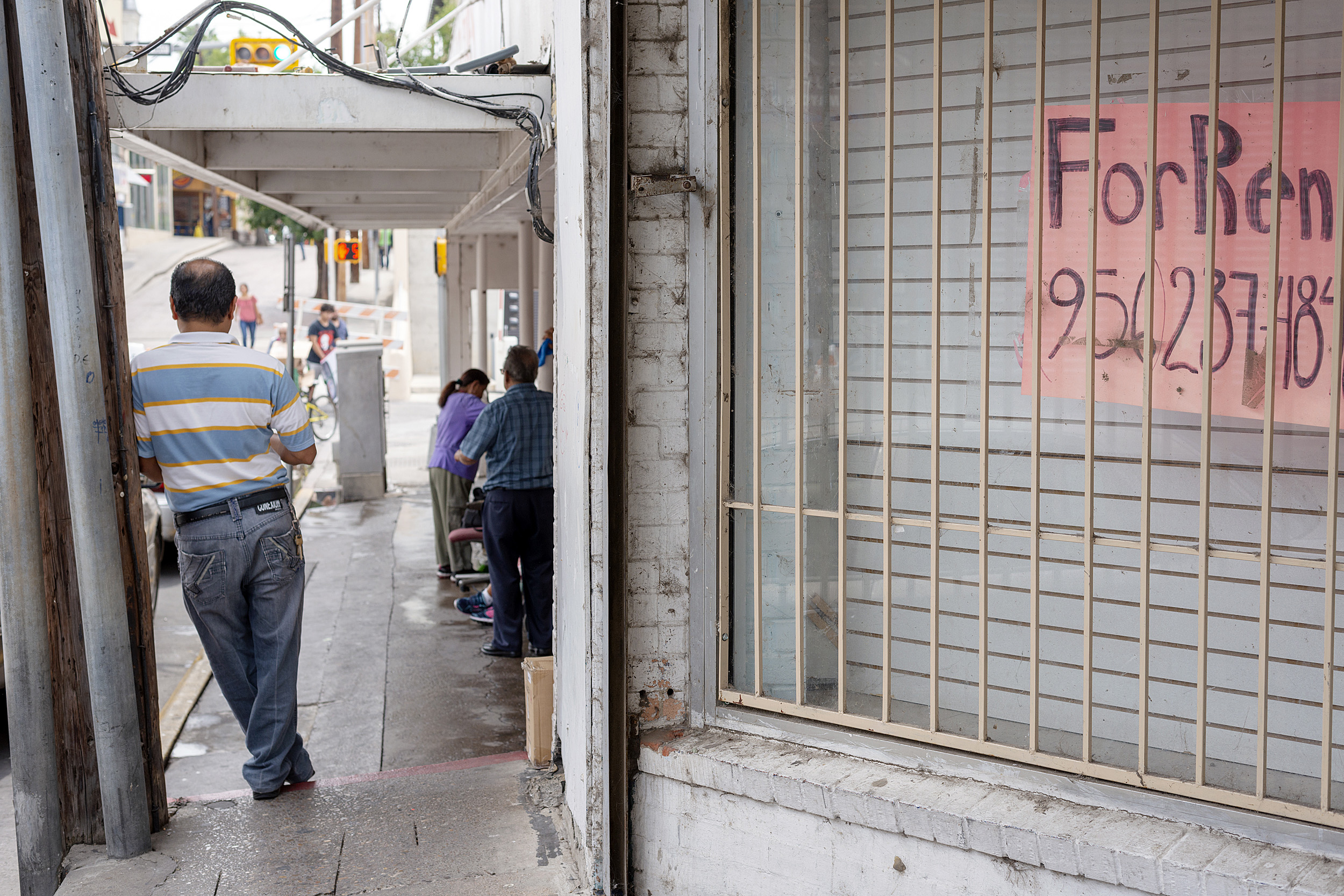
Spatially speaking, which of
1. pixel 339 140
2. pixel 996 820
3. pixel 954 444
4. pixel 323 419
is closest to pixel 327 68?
pixel 339 140

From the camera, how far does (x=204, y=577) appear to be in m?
4.35

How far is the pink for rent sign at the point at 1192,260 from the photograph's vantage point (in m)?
2.93

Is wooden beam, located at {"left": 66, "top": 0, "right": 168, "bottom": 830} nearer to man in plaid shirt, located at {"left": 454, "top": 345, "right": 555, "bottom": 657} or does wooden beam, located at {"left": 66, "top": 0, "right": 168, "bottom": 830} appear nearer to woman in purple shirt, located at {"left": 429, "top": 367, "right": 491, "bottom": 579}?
man in plaid shirt, located at {"left": 454, "top": 345, "right": 555, "bottom": 657}

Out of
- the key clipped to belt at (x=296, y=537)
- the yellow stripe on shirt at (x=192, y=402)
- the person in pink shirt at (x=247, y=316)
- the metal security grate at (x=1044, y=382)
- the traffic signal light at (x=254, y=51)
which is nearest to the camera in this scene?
the metal security grate at (x=1044, y=382)

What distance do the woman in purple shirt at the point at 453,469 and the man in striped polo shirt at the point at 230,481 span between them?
277 centimetres

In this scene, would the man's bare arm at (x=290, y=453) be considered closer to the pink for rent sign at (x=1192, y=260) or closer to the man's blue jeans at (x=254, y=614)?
the man's blue jeans at (x=254, y=614)

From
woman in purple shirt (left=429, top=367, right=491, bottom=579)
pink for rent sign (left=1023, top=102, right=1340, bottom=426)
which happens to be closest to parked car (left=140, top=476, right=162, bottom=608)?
woman in purple shirt (left=429, top=367, right=491, bottom=579)

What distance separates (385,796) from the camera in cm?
462

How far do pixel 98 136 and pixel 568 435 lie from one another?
201cm

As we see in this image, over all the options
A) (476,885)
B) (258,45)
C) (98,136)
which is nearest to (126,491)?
(98,136)

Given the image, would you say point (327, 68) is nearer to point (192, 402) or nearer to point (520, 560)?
point (192, 402)

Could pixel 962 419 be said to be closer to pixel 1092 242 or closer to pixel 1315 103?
pixel 1092 242

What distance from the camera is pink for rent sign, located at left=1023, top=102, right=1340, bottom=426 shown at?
9.61 ft

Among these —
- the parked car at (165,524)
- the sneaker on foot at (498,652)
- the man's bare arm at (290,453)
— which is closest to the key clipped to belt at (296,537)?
the man's bare arm at (290,453)
